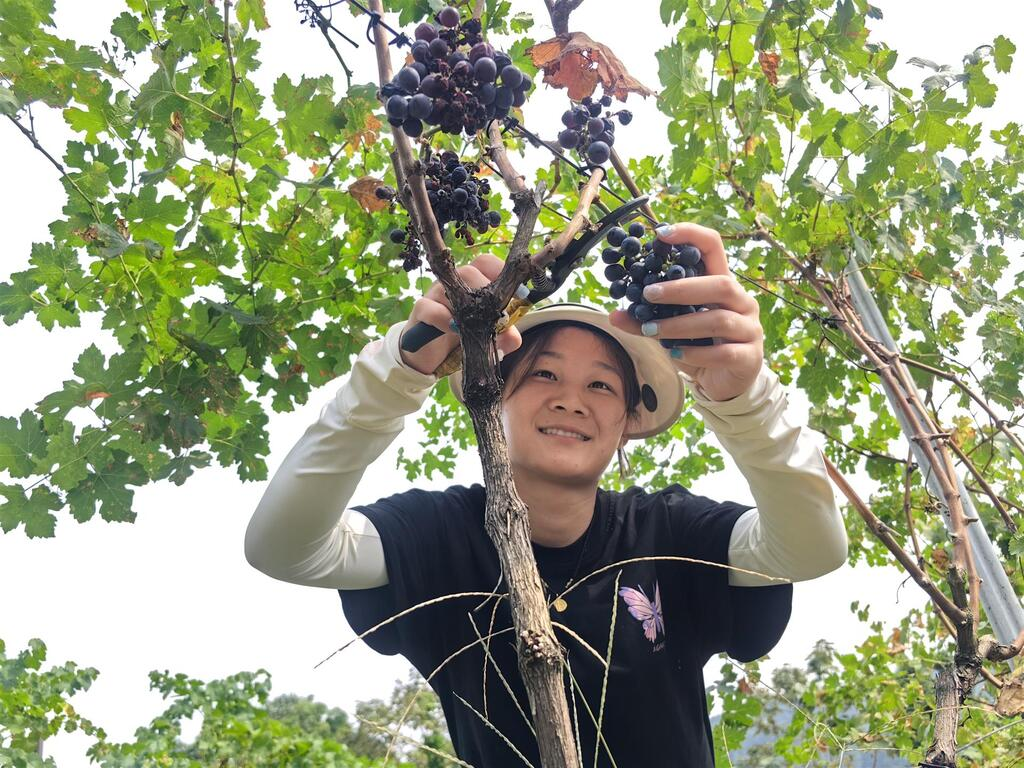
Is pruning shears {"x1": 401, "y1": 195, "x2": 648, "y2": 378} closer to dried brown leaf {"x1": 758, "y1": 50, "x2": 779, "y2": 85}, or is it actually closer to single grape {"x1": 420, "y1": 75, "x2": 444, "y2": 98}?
single grape {"x1": 420, "y1": 75, "x2": 444, "y2": 98}

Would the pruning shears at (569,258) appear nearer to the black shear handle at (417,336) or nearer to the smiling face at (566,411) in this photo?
the black shear handle at (417,336)

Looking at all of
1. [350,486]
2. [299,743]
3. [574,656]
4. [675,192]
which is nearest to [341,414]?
Answer: [350,486]

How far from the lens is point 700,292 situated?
1.45 meters

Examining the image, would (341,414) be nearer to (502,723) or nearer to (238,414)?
(502,723)

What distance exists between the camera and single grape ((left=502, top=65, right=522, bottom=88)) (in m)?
1.21

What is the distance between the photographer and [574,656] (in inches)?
72.9

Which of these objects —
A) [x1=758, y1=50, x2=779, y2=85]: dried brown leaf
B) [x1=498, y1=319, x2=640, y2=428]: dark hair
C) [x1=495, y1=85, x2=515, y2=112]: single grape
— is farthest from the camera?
[x1=758, y1=50, x2=779, y2=85]: dried brown leaf

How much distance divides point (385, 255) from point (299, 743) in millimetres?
4355

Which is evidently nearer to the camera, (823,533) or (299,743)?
(823,533)

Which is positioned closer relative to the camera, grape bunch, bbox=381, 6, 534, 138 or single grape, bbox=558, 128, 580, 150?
grape bunch, bbox=381, 6, 534, 138

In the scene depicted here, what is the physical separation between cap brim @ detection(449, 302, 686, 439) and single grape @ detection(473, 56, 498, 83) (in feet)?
3.06

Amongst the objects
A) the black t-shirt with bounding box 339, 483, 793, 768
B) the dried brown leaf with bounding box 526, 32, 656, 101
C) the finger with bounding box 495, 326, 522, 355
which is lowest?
the black t-shirt with bounding box 339, 483, 793, 768

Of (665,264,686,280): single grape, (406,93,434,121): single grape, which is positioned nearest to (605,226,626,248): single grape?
(665,264,686,280): single grape

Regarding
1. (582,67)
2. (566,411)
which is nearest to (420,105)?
(582,67)
